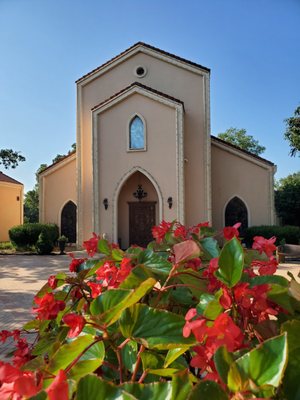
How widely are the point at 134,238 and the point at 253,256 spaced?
55.3 feet

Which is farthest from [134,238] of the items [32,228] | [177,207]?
[32,228]

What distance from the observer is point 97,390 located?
545mm

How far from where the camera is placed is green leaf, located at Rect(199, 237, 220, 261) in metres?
1.27

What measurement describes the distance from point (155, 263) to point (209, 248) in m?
0.32

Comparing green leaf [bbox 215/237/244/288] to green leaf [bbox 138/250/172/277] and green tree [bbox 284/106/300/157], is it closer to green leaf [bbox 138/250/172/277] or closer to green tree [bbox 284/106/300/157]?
green leaf [bbox 138/250/172/277]

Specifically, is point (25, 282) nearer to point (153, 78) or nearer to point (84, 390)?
point (84, 390)

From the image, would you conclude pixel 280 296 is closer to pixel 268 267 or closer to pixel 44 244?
pixel 268 267

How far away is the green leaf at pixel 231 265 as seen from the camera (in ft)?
2.49

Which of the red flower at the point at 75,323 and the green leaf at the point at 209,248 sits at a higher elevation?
the green leaf at the point at 209,248

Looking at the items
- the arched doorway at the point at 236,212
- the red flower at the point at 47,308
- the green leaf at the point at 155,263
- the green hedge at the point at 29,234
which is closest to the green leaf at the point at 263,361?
the green leaf at the point at 155,263

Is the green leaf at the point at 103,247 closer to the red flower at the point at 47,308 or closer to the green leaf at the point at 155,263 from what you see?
the green leaf at the point at 155,263

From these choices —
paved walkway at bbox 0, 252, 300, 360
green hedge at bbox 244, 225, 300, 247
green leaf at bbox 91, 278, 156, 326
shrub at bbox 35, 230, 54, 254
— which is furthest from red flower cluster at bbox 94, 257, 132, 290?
shrub at bbox 35, 230, 54, 254

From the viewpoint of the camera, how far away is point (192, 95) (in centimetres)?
1822

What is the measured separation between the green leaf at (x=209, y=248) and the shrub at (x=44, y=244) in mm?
17862
